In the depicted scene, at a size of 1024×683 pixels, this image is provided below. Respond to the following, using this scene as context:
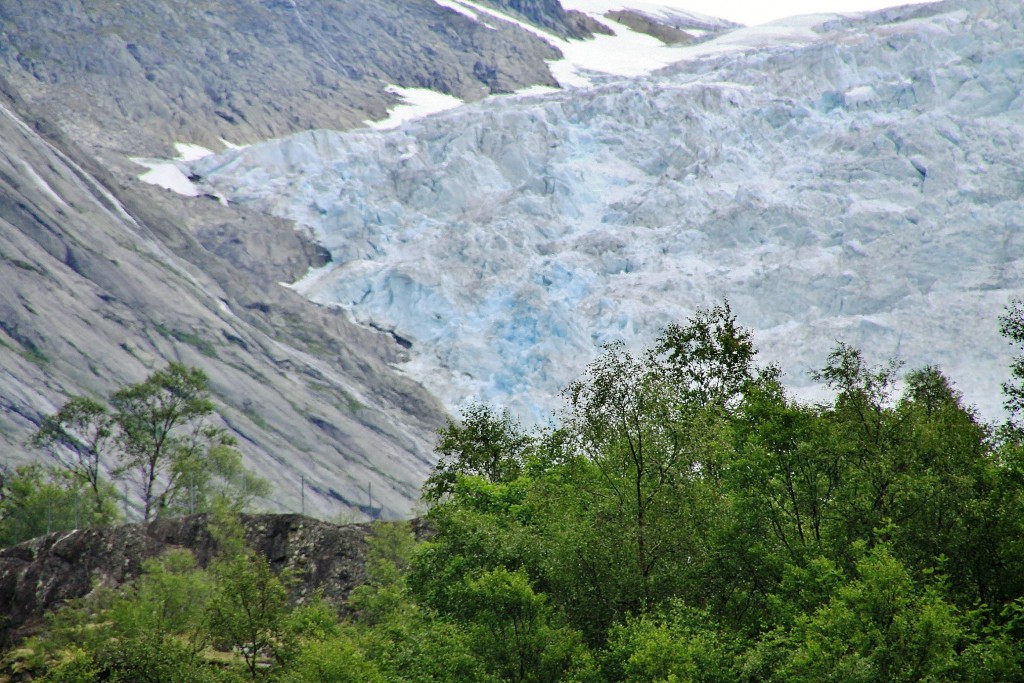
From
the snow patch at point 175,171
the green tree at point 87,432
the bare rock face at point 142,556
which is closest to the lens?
the bare rock face at point 142,556

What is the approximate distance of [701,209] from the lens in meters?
109

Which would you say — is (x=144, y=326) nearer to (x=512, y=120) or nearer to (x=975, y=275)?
(x=512, y=120)

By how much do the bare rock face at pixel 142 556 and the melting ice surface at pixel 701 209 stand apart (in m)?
49.8

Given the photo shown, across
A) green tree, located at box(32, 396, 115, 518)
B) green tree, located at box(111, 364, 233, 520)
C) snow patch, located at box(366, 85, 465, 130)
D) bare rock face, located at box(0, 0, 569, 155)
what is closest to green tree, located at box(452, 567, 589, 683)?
green tree, located at box(111, 364, 233, 520)

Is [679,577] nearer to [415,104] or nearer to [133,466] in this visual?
[133,466]

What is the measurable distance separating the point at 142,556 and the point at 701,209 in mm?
80989

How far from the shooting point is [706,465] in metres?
31.1

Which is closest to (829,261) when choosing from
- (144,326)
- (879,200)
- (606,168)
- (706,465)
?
(879,200)

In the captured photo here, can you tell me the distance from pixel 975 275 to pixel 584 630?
75.9 meters

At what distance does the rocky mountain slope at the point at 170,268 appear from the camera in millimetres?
83875

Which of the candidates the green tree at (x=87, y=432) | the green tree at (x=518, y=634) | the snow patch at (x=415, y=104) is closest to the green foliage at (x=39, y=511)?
the green tree at (x=87, y=432)

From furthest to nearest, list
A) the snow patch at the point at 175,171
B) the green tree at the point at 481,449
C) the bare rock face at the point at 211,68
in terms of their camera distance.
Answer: the bare rock face at the point at 211,68
the snow patch at the point at 175,171
the green tree at the point at 481,449

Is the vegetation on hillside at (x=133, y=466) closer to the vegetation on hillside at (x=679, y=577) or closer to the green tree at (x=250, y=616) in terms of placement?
the green tree at (x=250, y=616)

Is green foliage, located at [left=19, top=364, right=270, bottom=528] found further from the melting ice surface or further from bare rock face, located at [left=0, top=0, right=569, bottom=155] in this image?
bare rock face, located at [left=0, top=0, right=569, bottom=155]
